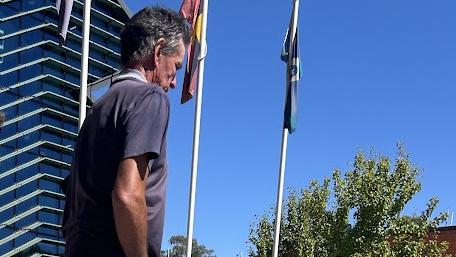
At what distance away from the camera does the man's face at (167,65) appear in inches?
122

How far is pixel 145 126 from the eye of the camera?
2.79 meters

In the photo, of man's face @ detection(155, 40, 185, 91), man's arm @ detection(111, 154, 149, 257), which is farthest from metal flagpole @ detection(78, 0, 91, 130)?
man's arm @ detection(111, 154, 149, 257)

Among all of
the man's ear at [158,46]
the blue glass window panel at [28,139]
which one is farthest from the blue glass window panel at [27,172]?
the man's ear at [158,46]

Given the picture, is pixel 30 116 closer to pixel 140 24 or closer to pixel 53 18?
pixel 53 18

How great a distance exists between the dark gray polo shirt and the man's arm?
0.20ft

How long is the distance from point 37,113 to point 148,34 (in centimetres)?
2958

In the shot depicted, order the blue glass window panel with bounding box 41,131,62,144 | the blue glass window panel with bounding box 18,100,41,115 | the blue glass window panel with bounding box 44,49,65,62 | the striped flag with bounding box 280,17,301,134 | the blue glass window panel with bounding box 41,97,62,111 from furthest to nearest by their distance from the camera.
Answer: the blue glass window panel with bounding box 44,49,65,62
the blue glass window panel with bounding box 41,97,62,111
the blue glass window panel with bounding box 41,131,62,144
the blue glass window panel with bounding box 18,100,41,115
the striped flag with bounding box 280,17,301,134

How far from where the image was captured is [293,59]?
47.7ft

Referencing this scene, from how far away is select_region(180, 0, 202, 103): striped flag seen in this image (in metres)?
12.5

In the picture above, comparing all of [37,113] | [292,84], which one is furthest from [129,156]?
[37,113]

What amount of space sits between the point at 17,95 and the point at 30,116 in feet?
3.72

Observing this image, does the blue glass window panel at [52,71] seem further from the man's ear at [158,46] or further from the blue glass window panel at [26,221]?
the man's ear at [158,46]

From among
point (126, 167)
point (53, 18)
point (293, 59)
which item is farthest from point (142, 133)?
point (53, 18)

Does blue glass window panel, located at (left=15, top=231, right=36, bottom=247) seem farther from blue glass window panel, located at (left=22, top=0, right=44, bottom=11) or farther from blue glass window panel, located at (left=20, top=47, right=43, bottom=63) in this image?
blue glass window panel, located at (left=22, top=0, right=44, bottom=11)
